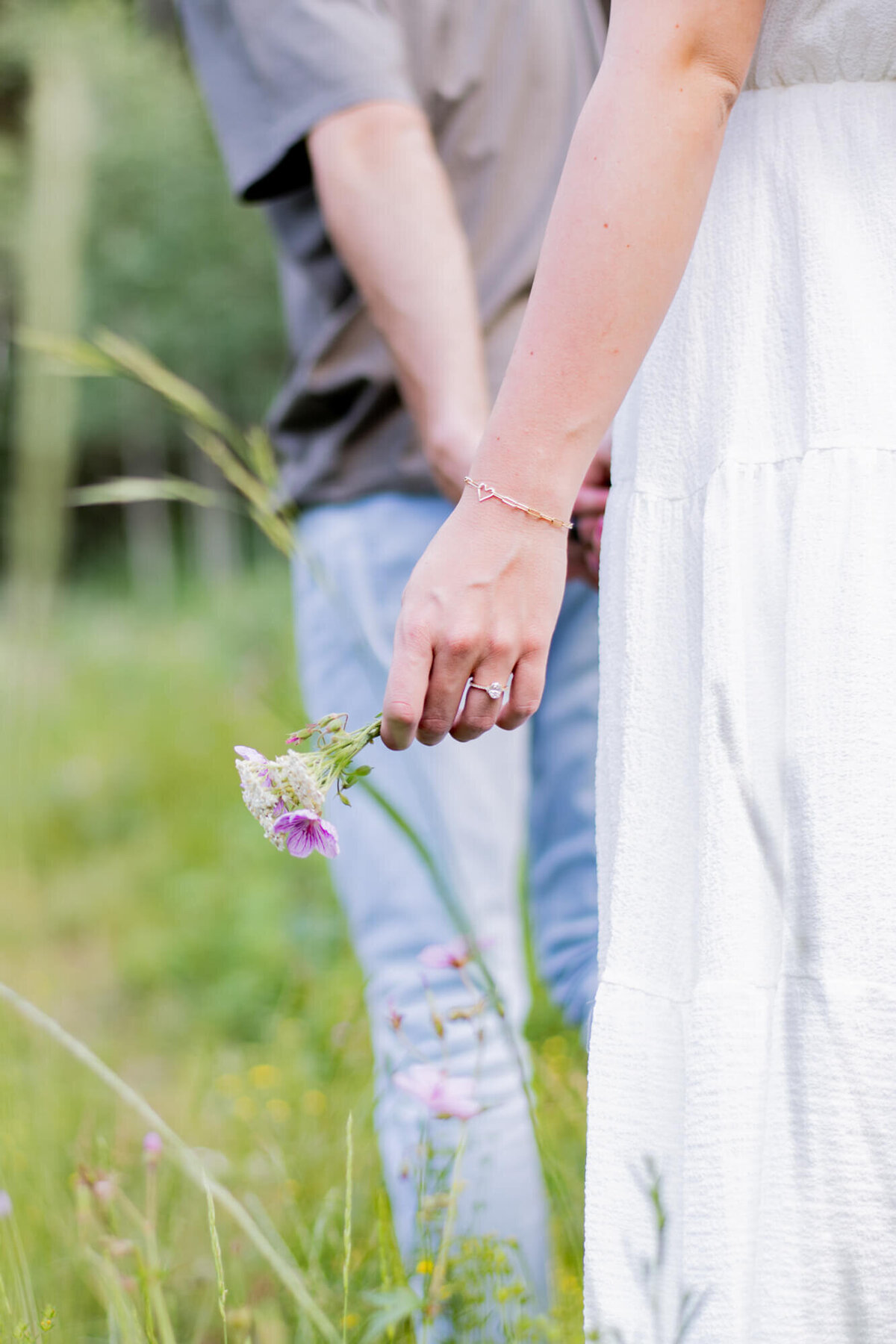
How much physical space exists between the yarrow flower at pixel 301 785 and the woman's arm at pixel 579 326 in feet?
0.12

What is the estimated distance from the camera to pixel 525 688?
729mm

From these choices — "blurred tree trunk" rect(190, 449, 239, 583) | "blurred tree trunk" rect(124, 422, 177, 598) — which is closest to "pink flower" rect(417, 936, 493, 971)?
"blurred tree trunk" rect(190, 449, 239, 583)

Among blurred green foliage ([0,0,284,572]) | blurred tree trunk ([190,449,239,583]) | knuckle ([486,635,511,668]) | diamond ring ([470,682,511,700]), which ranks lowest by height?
diamond ring ([470,682,511,700])

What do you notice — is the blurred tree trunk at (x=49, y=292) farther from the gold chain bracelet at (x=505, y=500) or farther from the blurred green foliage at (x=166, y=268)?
the blurred green foliage at (x=166, y=268)

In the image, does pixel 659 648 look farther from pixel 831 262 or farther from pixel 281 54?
pixel 281 54

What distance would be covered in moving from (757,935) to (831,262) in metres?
0.42

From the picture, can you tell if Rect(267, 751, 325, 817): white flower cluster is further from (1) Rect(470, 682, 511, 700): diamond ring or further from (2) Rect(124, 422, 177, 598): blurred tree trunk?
(2) Rect(124, 422, 177, 598): blurred tree trunk

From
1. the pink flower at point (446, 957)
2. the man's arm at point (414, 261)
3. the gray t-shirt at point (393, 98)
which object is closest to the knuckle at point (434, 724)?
the pink flower at point (446, 957)

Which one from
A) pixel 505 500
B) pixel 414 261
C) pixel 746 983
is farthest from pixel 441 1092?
pixel 414 261

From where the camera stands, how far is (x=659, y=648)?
76 cm

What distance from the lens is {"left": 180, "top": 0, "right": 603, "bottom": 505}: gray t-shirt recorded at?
1.17 metres

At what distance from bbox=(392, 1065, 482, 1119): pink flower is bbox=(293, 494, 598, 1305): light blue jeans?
23cm

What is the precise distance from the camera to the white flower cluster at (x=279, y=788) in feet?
2.15

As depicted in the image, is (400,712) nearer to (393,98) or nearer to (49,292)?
(49,292)
